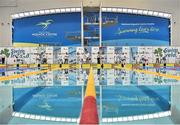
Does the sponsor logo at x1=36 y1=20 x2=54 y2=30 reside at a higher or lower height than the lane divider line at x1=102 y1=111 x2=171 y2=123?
higher

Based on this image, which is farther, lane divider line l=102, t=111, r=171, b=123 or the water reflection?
the water reflection

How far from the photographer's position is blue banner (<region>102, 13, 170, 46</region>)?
103ft

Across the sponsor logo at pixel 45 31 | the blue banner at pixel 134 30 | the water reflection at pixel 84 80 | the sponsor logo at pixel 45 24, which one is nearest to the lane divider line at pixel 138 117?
the water reflection at pixel 84 80

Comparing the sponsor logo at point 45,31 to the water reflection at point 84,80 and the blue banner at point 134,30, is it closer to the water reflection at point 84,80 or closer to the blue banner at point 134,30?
the blue banner at point 134,30

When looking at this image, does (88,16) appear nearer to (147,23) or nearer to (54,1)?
(54,1)

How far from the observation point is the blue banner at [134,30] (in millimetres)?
31422

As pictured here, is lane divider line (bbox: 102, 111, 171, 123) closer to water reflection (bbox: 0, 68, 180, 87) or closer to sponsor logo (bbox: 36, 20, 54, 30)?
water reflection (bbox: 0, 68, 180, 87)

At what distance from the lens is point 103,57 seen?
1100 inches

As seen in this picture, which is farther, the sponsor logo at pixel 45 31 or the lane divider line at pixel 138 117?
the sponsor logo at pixel 45 31

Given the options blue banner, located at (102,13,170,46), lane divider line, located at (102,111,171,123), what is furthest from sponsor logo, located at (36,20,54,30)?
lane divider line, located at (102,111,171,123)

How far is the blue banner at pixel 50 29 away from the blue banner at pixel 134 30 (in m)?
2.57

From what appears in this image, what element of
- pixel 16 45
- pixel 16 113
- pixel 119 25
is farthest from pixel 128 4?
pixel 16 113

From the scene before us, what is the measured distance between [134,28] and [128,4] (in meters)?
2.30

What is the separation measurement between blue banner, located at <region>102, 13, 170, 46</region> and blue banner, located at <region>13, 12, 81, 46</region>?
8.43 ft
